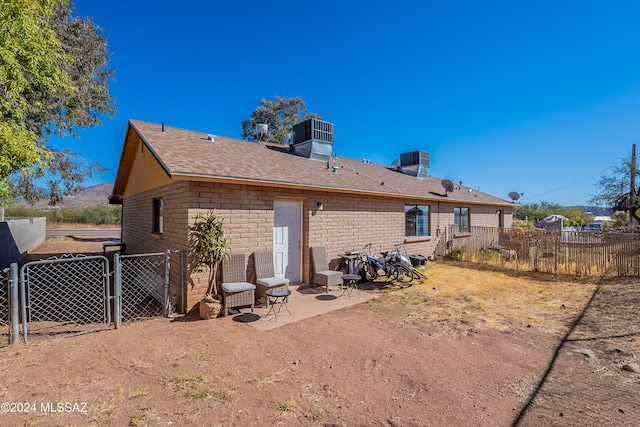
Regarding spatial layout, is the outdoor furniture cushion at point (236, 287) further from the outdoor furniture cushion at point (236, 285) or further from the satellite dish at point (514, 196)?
the satellite dish at point (514, 196)

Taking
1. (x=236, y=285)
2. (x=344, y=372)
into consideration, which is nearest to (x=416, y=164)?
(x=236, y=285)

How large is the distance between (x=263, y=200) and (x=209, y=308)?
2820 millimetres

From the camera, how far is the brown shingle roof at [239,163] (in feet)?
22.0

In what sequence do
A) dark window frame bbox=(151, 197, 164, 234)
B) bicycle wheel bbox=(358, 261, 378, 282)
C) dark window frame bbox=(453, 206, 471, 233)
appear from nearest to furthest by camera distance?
1. dark window frame bbox=(151, 197, 164, 234)
2. bicycle wheel bbox=(358, 261, 378, 282)
3. dark window frame bbox=(453, 206, 471, 233)

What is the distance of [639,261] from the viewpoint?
30.7 feet

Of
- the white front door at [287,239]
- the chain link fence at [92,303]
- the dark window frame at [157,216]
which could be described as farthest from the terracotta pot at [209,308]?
the dark window frame at [157,216]

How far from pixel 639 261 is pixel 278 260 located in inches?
448

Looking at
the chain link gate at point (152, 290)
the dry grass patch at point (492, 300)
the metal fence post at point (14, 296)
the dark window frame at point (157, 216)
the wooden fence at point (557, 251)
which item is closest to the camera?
the metal fence post at point (14, 296)

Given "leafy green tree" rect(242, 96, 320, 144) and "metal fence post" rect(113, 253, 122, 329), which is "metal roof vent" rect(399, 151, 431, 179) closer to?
A: "leafy green tree" rect(242, 96, 320, 144)

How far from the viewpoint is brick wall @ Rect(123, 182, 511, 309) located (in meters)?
6.50

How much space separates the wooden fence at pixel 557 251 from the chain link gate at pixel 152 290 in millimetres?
11970

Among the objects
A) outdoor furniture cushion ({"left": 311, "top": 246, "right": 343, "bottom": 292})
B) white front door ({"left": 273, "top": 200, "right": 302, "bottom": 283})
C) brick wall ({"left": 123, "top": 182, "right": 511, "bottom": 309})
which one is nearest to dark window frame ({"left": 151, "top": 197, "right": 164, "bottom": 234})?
brick wall ({"left": 123, "top": 182, "right": 511, "bottom": 309})

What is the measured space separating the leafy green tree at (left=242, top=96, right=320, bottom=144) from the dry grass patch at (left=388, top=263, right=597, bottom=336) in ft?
71.1

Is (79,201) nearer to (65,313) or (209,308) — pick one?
(65,313)
